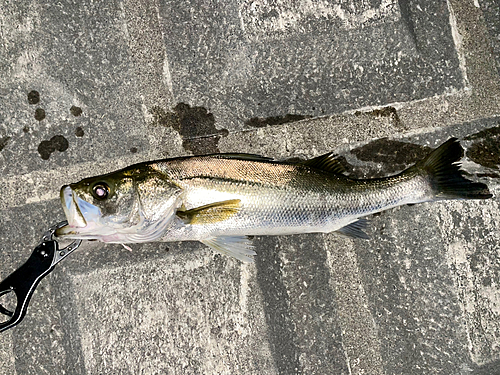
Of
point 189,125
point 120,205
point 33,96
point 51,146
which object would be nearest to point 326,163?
point 189,125

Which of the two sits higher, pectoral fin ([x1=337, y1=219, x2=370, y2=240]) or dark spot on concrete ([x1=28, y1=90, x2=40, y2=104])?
dark spot on concrete ([x1=28, y1=90, x2=40, y2=104])

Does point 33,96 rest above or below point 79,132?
above

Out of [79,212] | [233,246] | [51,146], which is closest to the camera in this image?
[79,212]

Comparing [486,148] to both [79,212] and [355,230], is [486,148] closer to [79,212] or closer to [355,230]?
[355,230]

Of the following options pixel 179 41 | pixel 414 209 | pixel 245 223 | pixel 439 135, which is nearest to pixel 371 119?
pixel 439 135

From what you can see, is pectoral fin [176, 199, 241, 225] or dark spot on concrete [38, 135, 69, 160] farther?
dark spot on concrete [38, 135, 69, 160]

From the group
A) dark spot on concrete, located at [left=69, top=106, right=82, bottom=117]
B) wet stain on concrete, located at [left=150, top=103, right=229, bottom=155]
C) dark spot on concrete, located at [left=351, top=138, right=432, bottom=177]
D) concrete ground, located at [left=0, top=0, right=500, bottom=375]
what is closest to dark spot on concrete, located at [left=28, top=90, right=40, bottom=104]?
concrete ground, located at [left=0, top=0, right=500, bottom=375]

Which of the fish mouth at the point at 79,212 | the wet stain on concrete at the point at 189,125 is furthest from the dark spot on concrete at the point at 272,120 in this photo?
the fish mouth at the point at 79,212

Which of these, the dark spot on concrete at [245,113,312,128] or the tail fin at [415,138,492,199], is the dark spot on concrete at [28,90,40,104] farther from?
the tail fin at [415,138,492,199]
